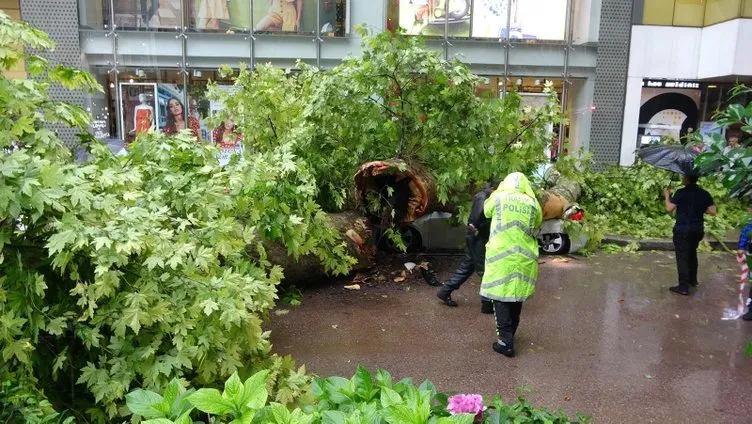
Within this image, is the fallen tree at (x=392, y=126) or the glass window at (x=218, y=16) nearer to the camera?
the fallen tree at (x=392, y=126)

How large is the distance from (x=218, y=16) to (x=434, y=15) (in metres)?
5.37

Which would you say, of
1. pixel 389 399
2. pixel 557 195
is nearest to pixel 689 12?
pixel 557 195

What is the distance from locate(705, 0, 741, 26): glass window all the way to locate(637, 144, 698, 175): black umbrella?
788 centimetres

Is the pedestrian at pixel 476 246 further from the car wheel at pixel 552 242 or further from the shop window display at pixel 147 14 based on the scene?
the shop window display at pixel 147 14

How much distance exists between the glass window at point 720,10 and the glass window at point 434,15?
19.0ft

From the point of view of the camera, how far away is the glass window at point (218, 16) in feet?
46.2

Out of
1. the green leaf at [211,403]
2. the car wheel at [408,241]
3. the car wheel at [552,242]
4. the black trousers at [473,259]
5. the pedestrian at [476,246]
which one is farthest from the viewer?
the car wheel at [552,242]

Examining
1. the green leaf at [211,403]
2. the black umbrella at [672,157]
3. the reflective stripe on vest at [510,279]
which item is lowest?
the reflective stripe on vest at [510,279]

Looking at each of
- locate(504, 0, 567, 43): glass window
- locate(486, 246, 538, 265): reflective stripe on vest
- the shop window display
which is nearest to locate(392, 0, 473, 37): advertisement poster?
locate(504, 0, 567, 43): glass window

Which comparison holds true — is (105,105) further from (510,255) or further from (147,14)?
(510,255)

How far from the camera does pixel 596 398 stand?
4445 millimetres

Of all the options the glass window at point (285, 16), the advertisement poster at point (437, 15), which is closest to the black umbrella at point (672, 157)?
the advertisement poster at point (437, 15)

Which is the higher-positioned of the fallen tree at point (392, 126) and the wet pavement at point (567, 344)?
the fallen tree at point (392, 126)

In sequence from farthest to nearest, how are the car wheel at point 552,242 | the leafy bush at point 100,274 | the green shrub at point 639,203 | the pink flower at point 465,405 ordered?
the green shrub at point 639,203
the car wheel at point 552,242
the leafy bush at point 100,274
the pink flower at point 465,405
